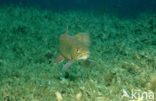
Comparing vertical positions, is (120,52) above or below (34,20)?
below

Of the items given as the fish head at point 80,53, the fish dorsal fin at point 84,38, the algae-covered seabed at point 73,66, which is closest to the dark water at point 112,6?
the algae-covered seabed at point 73,66

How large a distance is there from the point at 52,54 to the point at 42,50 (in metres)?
0.58

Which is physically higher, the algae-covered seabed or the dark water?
the dark water

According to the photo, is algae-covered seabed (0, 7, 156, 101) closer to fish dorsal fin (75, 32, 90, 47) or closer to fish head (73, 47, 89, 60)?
fish head (73, 47, 89, 60)

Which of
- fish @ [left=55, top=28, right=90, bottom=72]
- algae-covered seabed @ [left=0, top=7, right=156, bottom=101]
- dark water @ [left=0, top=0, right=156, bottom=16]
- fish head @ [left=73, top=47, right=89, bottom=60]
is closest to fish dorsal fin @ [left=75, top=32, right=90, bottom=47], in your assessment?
fish @ [left=55, top=28, right=90, bottom=72]

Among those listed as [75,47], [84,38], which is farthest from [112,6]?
[75,47]

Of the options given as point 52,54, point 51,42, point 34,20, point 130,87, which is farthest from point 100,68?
point 34,20

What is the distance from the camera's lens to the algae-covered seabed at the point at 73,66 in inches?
154

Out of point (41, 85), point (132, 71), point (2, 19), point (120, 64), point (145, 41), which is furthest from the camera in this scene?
point (2, 19)

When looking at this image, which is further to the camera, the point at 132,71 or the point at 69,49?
the point at 132,71

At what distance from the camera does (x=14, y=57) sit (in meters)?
6.56

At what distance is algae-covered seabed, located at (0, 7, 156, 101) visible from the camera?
392 cm

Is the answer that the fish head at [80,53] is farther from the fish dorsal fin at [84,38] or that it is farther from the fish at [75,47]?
the fish dorsal fin at [84,38]

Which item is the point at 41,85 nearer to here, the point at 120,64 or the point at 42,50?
the point at 120,64
